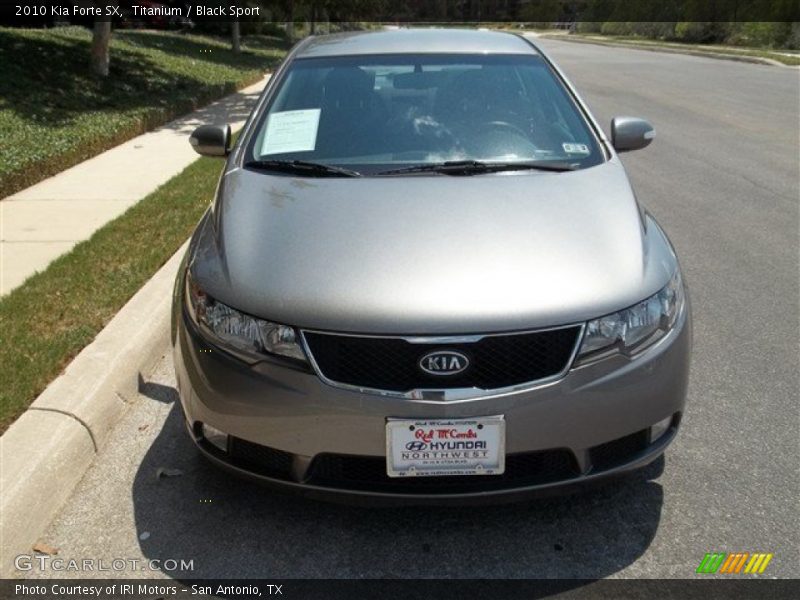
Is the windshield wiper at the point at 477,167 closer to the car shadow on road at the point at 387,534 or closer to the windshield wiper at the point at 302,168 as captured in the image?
the windshield wiper at the point at 302,168

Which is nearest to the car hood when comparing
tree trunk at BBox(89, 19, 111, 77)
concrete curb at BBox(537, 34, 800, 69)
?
tree trunk at BBox(89, 19, 111, 77)

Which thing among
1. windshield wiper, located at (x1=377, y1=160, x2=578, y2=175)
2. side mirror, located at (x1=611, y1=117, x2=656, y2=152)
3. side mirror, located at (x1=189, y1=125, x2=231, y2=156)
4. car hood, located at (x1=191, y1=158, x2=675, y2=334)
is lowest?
car hood, located at (x1=191, y1=158, x2=675, y2=334)

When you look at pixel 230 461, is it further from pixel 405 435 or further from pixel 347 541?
pixel 405 435

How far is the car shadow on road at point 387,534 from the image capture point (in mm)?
2721

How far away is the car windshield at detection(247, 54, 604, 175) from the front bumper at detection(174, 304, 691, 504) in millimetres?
1231

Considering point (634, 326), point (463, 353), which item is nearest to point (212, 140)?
point (463, 353)

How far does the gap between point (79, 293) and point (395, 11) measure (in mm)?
64452

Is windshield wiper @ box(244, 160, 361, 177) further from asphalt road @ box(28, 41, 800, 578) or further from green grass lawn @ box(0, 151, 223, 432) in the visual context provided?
green grass lawn @ box(0, 151, 223, 432)

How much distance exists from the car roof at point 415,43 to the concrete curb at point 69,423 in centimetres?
A: 171

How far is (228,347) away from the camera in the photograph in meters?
2.70

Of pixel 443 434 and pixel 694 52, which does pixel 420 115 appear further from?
pixel 694 52

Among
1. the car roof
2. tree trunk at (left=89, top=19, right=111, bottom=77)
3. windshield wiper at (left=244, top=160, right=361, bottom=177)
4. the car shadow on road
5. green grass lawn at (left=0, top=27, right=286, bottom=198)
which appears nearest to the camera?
the car shadow on road

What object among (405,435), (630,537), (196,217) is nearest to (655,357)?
(630,537)

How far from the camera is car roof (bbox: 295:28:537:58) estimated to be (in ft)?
14.2
